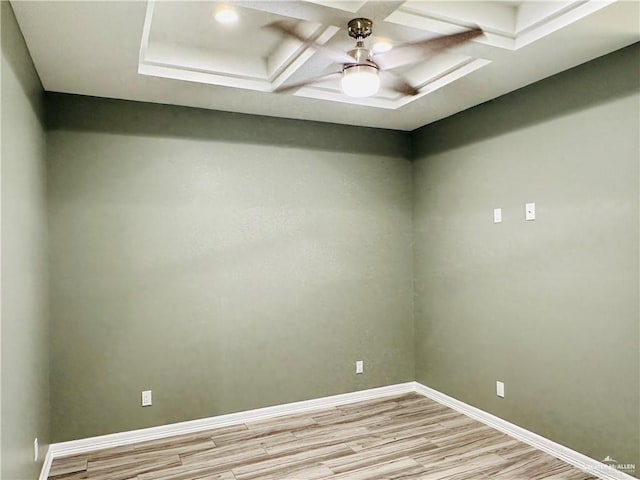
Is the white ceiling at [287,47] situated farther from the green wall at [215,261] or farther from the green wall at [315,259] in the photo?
the green wall at [215,261]

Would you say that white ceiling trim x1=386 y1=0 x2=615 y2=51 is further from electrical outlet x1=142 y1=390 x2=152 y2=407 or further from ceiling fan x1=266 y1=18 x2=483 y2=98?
electrical outlet x1=142 y1=390 x2=152 y2=407

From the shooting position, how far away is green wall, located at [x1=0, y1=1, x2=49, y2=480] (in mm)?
1960

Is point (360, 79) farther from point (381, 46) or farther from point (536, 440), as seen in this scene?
point (536, 440)

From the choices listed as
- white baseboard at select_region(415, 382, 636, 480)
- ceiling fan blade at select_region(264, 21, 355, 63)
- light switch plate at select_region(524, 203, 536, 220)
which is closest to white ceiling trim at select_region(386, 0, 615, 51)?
ceiling fan blade at select_region(264, 21, 355, 63)

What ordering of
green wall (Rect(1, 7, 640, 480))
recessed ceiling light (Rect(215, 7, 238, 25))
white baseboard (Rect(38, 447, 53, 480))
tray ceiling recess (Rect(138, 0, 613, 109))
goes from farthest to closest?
white baseboard (Rect(38, 447, 53, 480))
green wall (Rect(1, 7, 640, 480))
recessed ceiling light (Rect(215, 7, 238, 25))
tray ceiling recess (Rect(138, 0, 613, 109))

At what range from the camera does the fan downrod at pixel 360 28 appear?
7.36ft

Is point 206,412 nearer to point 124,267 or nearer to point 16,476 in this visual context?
point 124,267

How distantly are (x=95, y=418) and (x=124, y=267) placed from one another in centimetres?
105

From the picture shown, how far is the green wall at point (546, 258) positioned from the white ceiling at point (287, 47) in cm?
28

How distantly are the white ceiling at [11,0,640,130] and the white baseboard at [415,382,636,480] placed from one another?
2373 mm

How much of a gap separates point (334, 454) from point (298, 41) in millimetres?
2600

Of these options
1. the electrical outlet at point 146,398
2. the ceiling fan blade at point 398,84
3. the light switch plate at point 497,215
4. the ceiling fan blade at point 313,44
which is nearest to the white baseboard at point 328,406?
the electrical outlet at point 146,398

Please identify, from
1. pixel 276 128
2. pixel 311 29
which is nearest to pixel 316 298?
pixel 276 128

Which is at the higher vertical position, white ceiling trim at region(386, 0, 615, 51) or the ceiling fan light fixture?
white ceiling trim at region(386, 0, 615, 51)
